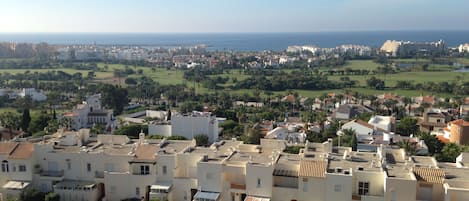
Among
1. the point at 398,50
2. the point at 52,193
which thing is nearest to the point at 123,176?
the point at 52,193

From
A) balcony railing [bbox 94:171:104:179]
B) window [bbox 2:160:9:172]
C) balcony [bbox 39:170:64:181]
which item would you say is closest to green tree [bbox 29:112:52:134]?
window [bbox 2:160:9:172]

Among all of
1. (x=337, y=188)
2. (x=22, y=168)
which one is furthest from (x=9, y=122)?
(x=337, y=188)

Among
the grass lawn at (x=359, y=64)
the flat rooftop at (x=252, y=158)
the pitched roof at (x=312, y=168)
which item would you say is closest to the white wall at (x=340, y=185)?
the pitched roof at (x=312, y=168)

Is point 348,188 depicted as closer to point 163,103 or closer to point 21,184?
point 21,184

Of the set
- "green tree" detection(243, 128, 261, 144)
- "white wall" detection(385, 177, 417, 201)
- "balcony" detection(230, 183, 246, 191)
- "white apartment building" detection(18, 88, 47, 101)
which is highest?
"white wall" detection(385, 177, 417, 201)

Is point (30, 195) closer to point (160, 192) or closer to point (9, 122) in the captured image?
point (160, 192)

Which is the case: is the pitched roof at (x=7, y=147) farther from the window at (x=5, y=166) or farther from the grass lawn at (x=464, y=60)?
the grass lawn at (x=464, y=60)

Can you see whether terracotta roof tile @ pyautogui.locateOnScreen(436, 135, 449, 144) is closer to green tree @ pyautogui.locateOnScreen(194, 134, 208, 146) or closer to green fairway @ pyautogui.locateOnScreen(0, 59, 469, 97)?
green tree @ pyautogui.locateOnScreen(194, 134, 208, 146)
